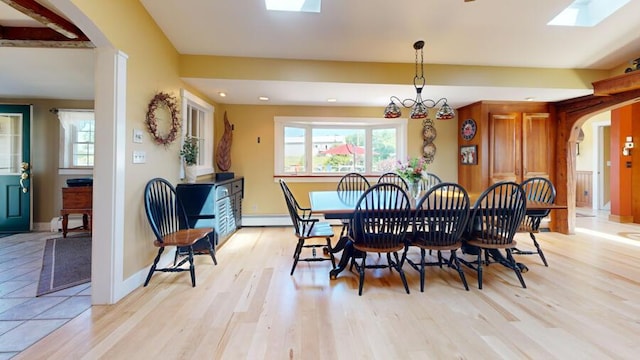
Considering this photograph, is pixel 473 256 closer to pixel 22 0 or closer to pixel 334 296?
pixel 334 296

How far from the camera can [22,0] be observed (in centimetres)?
212

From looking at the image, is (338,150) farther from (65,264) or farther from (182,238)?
(65,264)

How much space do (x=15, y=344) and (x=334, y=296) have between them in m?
2.11

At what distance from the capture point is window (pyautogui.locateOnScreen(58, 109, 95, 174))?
15.4 feet

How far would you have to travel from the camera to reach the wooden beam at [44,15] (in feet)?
7.01

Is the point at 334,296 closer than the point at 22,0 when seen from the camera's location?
No

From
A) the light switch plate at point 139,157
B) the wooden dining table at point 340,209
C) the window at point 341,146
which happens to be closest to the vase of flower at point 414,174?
the wooden dining table at point 340,209

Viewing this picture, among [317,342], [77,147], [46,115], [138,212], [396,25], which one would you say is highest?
[396,25]

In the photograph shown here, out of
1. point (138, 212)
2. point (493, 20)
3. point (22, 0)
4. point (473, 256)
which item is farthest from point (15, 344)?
point (493, 20)

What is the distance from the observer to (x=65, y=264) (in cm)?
315

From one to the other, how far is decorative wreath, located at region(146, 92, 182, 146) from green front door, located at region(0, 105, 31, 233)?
10.5 ft

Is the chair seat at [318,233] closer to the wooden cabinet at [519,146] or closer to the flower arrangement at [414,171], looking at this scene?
the flower arrangement at [414,171]

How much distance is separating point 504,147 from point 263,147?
4156 millimetres

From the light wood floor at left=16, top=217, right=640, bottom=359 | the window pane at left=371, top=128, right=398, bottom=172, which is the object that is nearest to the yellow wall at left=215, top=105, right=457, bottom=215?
the window pane at left=371, top=128, right=398, bottom=172
